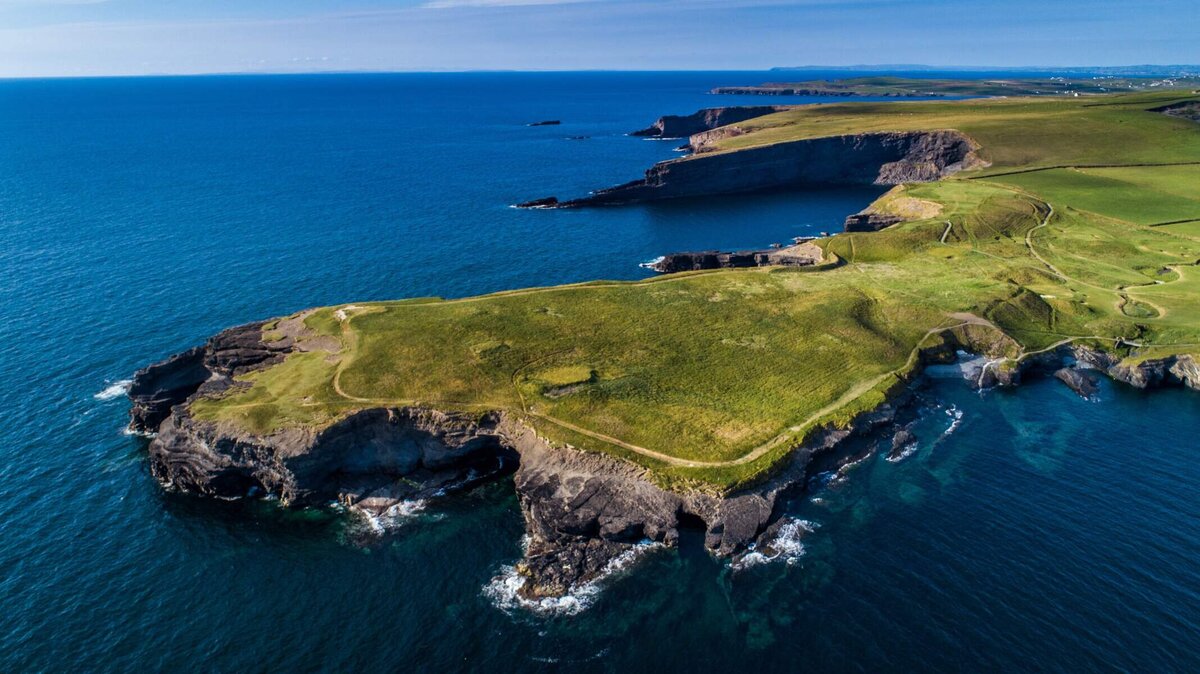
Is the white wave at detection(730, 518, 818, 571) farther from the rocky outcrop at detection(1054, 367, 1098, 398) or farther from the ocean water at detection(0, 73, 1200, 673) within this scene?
the rocky outcrop at detection(1054, 367, 1098, 398)

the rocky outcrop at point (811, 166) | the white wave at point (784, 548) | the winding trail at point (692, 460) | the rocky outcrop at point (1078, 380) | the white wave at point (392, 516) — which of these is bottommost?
the white wave at point (392, 516)

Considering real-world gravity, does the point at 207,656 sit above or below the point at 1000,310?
below

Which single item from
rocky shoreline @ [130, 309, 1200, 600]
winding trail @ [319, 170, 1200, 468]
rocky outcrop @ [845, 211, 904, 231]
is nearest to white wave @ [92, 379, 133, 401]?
rocky shoreline @ [130, 309, 1200, 600]

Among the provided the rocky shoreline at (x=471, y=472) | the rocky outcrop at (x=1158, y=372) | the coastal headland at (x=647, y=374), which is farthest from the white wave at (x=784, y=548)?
the rocky outcrop at (x=1158, y=372)

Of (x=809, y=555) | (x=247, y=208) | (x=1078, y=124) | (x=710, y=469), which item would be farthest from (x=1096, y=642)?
(x=1078, y=124)

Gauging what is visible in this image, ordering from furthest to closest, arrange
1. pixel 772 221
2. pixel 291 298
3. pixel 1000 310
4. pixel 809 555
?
pixel 772 221 < pixel 291 298 < pixel 1000 310 < pixel 809 555

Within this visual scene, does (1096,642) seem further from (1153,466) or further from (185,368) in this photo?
(185,368)

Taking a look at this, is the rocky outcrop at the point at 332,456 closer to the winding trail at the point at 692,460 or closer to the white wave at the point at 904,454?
the winding trail at the point at 692,460
